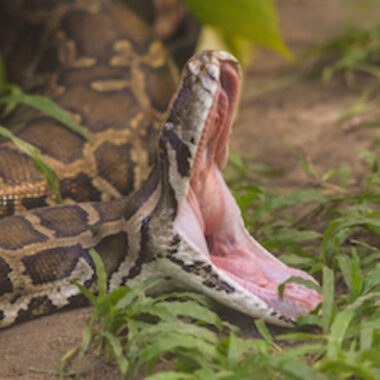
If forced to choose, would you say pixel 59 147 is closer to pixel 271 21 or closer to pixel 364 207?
pixel 364 207

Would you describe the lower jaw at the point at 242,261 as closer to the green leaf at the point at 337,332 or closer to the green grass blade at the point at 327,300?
the green grass blade at the point at 327,300

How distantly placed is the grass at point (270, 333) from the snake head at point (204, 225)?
0.10 m

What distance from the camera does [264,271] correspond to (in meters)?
2.53

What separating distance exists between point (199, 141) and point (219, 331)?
0.81m

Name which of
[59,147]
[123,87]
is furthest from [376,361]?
[123,87]

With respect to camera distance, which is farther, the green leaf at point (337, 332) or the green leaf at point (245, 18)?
the green leaf at point (245, 18)

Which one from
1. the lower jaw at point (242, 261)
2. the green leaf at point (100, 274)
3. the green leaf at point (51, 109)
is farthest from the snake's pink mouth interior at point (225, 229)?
the green leaf at point (51, 109)

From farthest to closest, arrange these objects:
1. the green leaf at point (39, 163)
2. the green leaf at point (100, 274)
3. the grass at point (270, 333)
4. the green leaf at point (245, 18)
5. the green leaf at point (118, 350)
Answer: the green leaf at point (245, 18)
the green leaf at point (39, 163)
the green leaf at point (100, 274)
the green leaf at point (118, 350)
the grass at point (270, 333)

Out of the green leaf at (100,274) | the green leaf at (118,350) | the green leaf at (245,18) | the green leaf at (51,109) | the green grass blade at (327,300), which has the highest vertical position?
the green leaf at (245,18)

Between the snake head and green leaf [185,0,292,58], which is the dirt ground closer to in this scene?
the snake head

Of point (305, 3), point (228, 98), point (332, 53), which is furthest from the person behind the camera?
point (305, 3)


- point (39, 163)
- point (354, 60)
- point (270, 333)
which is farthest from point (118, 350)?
point (354, 60)

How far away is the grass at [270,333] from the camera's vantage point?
1.89 metres

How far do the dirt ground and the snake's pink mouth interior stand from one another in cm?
18
